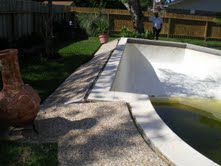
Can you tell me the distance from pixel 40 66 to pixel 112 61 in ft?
6.90

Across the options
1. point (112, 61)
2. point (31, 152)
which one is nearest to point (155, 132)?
point (31, 152)

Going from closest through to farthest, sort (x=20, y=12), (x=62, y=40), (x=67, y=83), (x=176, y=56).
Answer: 1. (x=67, y=83)
2. (x=20, y=12)
3. (x=176, y=56)
4. (x=62, y=40)

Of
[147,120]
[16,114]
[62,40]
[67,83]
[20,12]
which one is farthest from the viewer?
[62,40]

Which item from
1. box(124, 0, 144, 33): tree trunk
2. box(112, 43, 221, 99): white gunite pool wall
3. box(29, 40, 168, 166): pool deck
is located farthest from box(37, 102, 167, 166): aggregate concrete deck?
box(124, 0, 144, 33): tree trunk

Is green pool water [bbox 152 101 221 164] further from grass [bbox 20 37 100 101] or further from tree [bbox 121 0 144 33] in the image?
tree [bbox 121 0 144 33]

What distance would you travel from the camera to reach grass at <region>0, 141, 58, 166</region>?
420 cm

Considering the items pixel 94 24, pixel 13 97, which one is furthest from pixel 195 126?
pixel 94 24

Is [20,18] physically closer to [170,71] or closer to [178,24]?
Result: [170,71]

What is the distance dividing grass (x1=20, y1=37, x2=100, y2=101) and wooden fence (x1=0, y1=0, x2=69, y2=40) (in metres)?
1.83

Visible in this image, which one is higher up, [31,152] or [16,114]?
[16,114]

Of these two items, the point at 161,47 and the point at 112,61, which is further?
the point at 161,47

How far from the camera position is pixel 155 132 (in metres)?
4.84

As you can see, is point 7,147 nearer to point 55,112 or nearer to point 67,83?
point 55,112

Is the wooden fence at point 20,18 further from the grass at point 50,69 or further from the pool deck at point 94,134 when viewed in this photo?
the pool deck at point 94,134
